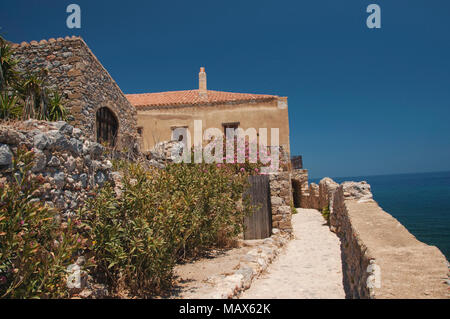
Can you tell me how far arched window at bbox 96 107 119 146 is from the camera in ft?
32.5

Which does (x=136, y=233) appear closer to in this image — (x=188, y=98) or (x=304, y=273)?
(x=304, y=273)

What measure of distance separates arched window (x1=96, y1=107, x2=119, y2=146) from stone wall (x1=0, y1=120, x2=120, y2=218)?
5835mm

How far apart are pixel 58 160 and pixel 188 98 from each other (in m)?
15.2

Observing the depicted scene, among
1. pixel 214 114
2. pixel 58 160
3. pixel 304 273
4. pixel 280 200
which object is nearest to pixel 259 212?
pixel 280 200

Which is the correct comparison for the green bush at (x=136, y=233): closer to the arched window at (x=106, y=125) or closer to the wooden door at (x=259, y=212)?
the wooden door at (x=259, y=212)

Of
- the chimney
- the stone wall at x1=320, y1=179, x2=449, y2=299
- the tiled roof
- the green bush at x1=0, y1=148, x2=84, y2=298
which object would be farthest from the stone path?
the chimney

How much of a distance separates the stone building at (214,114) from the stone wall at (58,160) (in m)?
12.6

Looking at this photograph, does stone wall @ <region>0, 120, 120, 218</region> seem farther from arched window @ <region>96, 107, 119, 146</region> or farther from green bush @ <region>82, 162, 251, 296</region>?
arched window @ <region>96, 107, 119, 146</region>

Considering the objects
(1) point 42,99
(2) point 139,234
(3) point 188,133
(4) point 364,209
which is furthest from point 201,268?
(3) point 188,133

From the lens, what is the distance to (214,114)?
17.2 meters

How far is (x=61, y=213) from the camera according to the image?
11.5ft

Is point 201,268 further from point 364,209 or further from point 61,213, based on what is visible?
point 364,209
